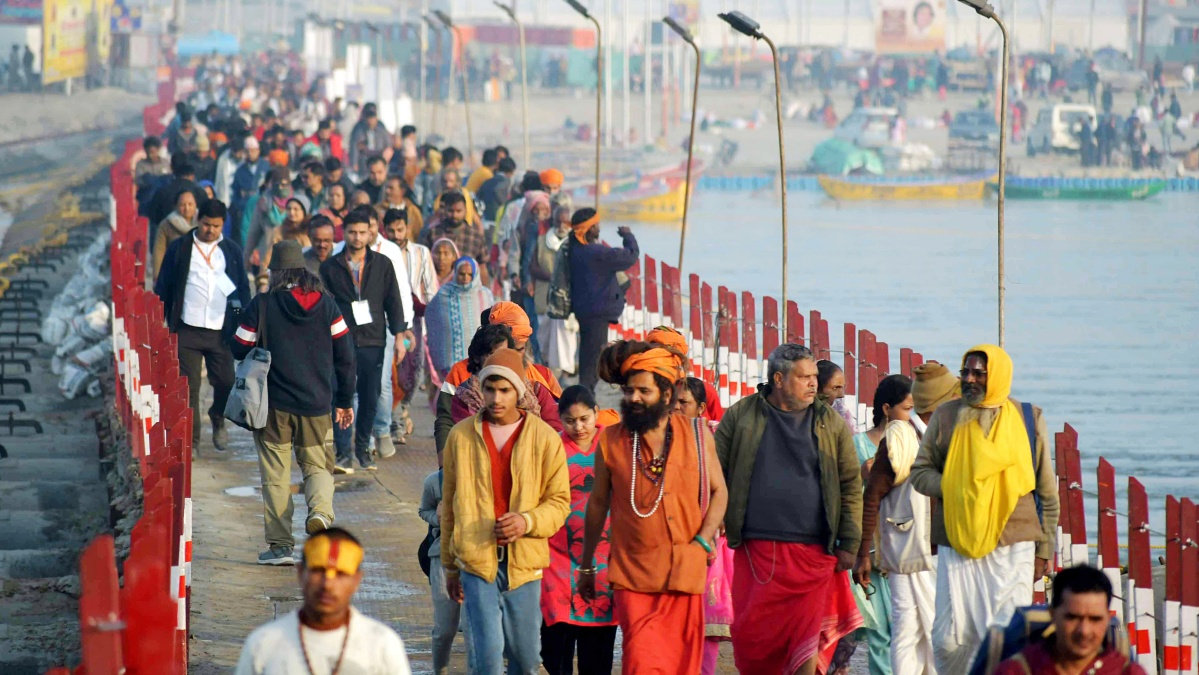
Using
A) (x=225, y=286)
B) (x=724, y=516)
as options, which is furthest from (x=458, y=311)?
(x=724, y=516)

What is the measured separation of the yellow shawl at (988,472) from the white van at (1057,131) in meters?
66.1

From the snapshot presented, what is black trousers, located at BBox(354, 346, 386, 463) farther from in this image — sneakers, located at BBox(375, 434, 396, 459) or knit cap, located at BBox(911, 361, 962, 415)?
knit cap, located at BBox(911, 361, 962, 415)

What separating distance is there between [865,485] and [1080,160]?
64.9 m

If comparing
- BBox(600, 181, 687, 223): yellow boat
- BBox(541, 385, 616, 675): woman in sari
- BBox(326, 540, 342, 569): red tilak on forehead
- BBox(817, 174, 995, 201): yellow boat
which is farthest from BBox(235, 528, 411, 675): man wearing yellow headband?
BBox(817, 174, 995, 201): yellow boat

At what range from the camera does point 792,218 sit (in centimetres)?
5528

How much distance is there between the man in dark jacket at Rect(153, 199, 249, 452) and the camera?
11266 millimetres

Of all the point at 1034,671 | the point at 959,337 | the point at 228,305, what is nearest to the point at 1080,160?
the point at 959,337

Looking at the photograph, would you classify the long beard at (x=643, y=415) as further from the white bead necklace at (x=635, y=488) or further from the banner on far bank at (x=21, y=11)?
the banner on far bank at (x=21, y=11)

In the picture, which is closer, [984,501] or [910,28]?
[984,501]

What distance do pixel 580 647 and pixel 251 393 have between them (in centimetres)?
274

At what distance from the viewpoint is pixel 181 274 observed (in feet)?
37.0

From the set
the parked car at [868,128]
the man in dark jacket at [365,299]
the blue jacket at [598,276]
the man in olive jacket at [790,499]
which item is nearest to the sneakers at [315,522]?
the man in dark jacket at [365,299]

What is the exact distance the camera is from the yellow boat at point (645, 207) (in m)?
52.0

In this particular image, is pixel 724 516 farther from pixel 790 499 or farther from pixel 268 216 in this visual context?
pixel 268 216
